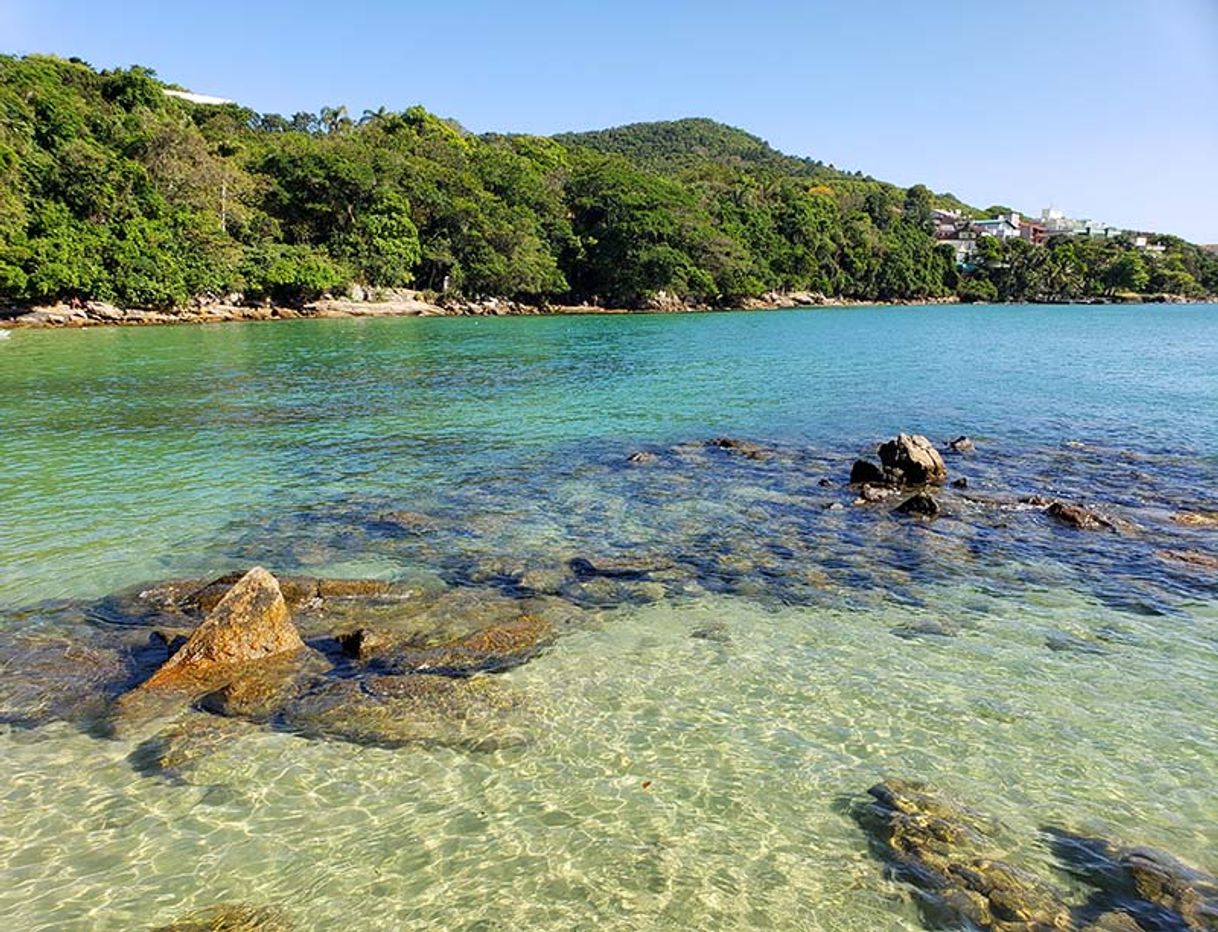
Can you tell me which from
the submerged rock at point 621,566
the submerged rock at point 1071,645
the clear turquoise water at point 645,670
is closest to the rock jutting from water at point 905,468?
the clear turquoise water at point 645,670

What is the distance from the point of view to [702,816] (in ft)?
19.1

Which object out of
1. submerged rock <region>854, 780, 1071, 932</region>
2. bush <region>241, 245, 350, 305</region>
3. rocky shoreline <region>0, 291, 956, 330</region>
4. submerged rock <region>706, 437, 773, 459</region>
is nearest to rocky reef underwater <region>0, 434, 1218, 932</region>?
submerged rock <region>854, 780, 1071, 932</region>

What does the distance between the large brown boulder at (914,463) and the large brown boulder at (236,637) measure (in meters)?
12.1

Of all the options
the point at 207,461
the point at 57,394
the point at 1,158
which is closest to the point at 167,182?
the point at 1,158

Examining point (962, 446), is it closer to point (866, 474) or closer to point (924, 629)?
point (866, 474)

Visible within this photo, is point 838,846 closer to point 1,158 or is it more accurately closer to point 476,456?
point 476,456

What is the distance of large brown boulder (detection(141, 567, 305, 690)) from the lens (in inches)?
305

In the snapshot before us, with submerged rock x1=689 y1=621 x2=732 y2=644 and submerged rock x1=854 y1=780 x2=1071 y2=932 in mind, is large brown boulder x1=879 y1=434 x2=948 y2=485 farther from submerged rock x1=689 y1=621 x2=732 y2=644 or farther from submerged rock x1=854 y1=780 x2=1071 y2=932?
submerged rock x1=854 y1=780 x2=1071 y2=932

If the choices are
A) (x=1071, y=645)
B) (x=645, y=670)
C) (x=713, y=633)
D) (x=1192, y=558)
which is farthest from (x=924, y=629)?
(x=1192, y=558)

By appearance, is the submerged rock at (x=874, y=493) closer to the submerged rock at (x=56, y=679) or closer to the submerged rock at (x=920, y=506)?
the submerged rock at (x=920, y=506)

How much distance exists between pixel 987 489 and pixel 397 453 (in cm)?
1371

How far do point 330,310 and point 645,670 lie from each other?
75042 millimetres

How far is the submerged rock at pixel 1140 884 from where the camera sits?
4.79 meters

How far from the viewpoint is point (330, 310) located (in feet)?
248
